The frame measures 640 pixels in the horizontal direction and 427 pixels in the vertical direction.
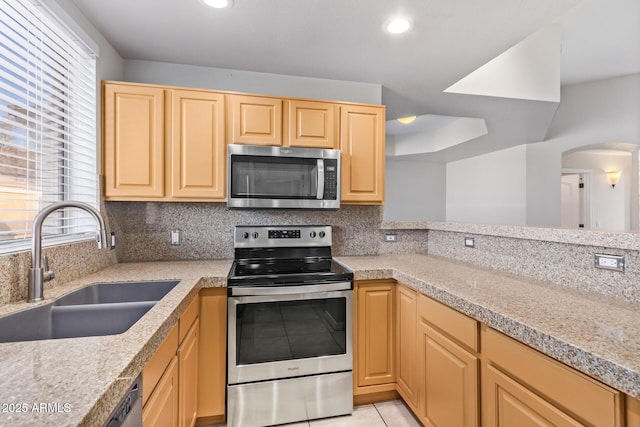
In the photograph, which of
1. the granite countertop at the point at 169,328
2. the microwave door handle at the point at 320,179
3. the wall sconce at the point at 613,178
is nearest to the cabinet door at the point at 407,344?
the granite countertop at the point at 169,328

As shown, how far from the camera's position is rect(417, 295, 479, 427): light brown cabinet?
4.11 feet

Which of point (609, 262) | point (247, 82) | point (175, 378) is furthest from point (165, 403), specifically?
point (247, 82)

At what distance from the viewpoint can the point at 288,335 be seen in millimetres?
1747

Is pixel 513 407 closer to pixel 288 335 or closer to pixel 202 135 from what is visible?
pixel 288 335

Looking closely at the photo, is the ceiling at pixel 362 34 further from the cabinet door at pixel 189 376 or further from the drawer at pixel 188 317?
the cabinet door at pixel 189 376

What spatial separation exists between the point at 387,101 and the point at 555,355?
260cm

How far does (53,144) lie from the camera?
1.60 metres

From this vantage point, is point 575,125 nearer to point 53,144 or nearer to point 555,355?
point 555,355

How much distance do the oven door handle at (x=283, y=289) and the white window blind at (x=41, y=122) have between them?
94 centimetres

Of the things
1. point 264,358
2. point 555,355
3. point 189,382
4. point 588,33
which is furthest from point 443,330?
point 588,33

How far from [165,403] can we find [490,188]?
5492 mm

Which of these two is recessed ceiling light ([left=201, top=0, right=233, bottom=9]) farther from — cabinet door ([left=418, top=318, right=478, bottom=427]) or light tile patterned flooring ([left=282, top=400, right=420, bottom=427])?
light tile patterned flooring ([left=282, top=400, right=420, bottom=427])

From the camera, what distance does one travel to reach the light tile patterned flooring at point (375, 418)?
5.78 ft

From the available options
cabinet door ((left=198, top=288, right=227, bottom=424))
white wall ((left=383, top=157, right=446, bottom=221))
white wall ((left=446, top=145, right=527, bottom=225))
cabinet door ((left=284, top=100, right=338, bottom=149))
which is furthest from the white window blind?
white wall ((left=383, top=157, right=446, bottom=221))
